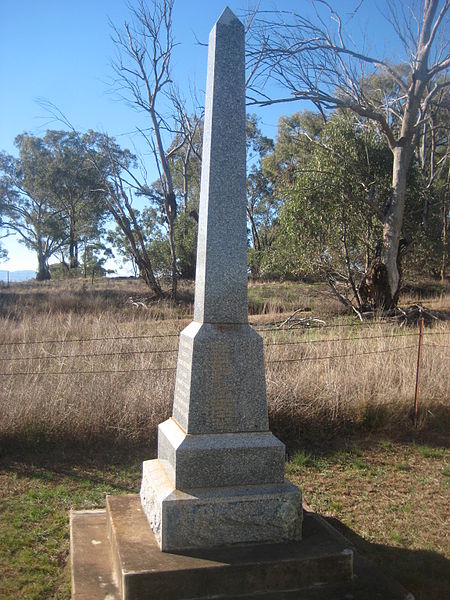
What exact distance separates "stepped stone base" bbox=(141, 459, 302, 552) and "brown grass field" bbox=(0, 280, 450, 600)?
0.80 metres

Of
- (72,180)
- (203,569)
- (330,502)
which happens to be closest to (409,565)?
(330,502)

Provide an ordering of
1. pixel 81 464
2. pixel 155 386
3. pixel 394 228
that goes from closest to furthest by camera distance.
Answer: pixel 81 464
pixel 155 386
pixel 394 228

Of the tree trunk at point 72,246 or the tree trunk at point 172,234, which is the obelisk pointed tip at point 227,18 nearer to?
the tree trunk at point 172,234

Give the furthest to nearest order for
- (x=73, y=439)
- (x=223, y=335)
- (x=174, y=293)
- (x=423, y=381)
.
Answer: (x=174, y=293)
(x=423, y=381)
(x=73, y=439)
(x=223, y=335)

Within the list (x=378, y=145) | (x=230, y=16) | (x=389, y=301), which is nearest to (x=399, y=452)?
(x=230, y=16)

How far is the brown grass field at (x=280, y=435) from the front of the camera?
170 inches

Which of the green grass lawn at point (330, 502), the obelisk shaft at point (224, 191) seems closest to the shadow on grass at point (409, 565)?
the green grass lawn at point (330, 502)

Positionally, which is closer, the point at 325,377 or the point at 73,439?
the point at 73,439

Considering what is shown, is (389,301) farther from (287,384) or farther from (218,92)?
(218,92)

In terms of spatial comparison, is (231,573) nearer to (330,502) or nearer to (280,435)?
(330,502)

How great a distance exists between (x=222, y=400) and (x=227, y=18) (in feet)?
8.30

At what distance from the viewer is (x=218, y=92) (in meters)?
3.84

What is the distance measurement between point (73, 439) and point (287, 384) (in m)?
2.51

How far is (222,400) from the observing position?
370 cm
